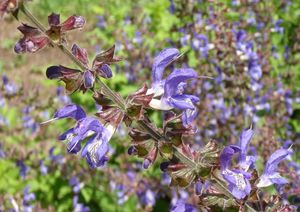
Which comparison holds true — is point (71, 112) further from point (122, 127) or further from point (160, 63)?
point (122, 127)

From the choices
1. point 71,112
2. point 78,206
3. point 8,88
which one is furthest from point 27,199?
point 71,112

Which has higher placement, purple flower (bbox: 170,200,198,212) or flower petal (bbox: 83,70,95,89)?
flower petal (bbox: 83,70,95,89)

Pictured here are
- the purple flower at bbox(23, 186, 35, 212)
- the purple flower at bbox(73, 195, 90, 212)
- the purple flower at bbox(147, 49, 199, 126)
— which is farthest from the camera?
the purple flower at bbox(73, 195, 90, 212)

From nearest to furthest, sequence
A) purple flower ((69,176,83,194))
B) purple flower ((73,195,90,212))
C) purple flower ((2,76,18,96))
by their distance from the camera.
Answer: purple flower ((73,195,90,212)), purple flower ((69,176,83,194)), purple flower ((2,76,18,96))

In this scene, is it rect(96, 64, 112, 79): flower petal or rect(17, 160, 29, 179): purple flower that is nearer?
rect(96, 64, 112, 79): flower petal

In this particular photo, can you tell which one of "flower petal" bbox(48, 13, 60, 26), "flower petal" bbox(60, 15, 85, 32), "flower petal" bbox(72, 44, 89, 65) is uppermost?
"flower petal" bbox(48, 13, 60, 26)

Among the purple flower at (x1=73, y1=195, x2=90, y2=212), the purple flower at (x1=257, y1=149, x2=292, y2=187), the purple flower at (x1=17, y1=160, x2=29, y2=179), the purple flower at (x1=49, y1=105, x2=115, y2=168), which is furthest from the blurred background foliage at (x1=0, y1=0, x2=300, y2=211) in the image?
the purple flower at (x1=49, y1=105, x2=115, y2=168)

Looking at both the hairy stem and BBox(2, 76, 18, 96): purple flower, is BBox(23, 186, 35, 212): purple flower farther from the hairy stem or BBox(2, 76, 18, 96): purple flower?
the hairy stem

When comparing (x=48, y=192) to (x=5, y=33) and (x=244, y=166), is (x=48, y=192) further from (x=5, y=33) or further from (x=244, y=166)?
(x=5, y=33)

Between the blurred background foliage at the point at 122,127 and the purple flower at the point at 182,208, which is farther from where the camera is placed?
the blurred background foliage at the point at 122,127

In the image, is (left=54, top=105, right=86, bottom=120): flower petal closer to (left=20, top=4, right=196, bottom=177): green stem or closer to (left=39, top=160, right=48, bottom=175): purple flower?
(left=20, top=4, right=196, bottom=177): green stem

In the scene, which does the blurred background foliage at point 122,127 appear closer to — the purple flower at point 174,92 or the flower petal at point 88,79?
the purple flower at point 174,92

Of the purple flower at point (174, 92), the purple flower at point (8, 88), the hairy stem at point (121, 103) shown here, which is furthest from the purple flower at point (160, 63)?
the purple flower at point (8, 88)
